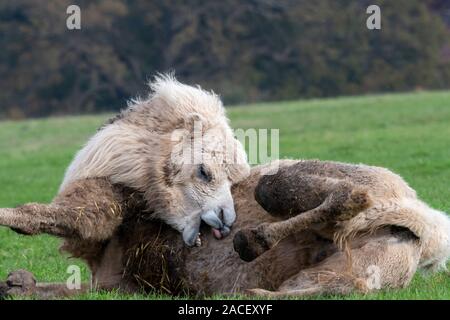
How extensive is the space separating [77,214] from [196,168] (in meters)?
0.90

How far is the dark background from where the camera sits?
41531 millimetres

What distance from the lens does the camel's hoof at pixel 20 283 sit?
21.2 feet

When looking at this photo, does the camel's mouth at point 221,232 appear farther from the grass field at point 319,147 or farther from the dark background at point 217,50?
the dark background at point 217,50

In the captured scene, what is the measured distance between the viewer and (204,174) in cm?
698

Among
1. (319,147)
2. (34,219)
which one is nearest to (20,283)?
(34,219)

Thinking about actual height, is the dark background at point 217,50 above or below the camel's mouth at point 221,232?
below

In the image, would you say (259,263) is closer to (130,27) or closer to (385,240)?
(385,240)

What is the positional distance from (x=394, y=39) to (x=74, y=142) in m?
22.7

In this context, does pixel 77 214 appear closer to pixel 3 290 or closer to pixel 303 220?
pixel 3 290

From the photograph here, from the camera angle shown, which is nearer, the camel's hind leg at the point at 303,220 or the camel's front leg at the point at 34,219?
the camel's hind leg at the point at 303,220

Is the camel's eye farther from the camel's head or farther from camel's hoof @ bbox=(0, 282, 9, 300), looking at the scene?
camel's hoof @ bbox=(0, 282, 9, 300)

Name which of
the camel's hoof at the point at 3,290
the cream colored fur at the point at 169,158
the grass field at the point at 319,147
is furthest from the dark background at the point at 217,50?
the camel's hoof at the point at 3,290

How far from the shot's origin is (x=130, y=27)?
4275cm

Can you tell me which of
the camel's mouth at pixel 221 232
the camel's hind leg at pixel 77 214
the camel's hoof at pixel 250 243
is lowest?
the camel's mouth at pixel 221 232
